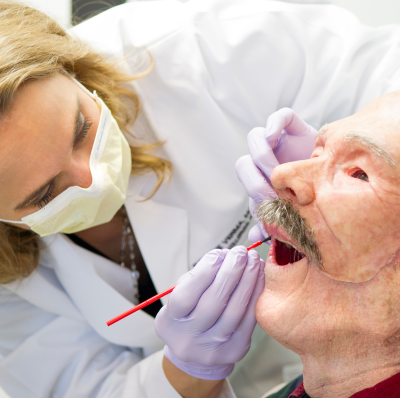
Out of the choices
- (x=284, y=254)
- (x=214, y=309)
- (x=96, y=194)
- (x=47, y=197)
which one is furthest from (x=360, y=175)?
(x=47, y=197)

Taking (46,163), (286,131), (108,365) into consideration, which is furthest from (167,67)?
(108,365)

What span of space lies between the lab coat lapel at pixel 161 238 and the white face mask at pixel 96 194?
0.55 feet

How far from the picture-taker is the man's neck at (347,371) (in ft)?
2.51

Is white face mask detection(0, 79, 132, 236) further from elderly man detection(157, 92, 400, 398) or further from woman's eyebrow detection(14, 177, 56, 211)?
elderly man detection(157, 92, 400, 398)

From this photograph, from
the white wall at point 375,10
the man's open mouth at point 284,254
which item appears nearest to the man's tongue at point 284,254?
the man's open mouth at point 284,254

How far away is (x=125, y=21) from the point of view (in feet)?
4.27

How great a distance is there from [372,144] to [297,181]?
16 centimetres

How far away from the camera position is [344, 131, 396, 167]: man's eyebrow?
2.25 feet

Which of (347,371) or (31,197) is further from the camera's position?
(31,197)

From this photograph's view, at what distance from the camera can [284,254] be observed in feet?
3.28

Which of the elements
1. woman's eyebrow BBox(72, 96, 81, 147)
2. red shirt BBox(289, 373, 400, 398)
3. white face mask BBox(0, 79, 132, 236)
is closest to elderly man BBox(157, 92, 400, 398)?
red shirt BBox(289, 373, 400, 398)

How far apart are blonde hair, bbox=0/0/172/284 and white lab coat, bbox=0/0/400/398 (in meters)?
0.05

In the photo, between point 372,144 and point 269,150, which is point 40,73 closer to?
point 269,150

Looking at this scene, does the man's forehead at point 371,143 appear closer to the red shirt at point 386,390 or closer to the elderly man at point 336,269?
the elderly man at point 336,269
